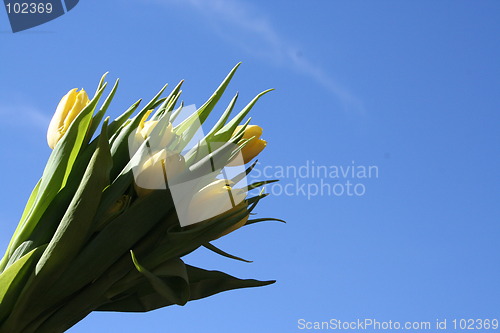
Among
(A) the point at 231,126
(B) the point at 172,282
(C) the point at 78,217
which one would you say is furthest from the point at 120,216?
(A) the point at 231,126

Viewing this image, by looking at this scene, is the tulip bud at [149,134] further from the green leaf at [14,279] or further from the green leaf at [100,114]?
the green leaf at [14,279]

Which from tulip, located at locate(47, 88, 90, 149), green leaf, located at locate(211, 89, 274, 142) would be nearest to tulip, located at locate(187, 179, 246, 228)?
green leaf, located at locate(211, 89, 274, 142)

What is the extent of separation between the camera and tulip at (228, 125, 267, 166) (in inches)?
53.2

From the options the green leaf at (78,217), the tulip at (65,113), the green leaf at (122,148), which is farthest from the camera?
the tulip at (65,113)

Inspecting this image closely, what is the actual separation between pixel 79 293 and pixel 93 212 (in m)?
0.18

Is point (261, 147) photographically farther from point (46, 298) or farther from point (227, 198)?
point (46, 298)

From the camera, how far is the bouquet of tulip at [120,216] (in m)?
1.23

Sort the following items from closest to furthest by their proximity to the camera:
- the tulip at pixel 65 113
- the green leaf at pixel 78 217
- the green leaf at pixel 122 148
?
the green leaf at pixel 78 217
the green leaf at pixel 122 148
the tulip at pixel 65 113

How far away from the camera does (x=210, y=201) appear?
1.25m

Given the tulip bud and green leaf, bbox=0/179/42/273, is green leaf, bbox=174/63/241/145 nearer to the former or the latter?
the tulip bud

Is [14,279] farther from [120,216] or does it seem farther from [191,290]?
[191,290]

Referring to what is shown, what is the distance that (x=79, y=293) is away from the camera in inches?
50.6

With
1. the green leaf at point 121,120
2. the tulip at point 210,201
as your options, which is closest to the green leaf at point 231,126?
the tulip at point 210,201

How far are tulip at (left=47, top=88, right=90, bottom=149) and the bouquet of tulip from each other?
9cm
